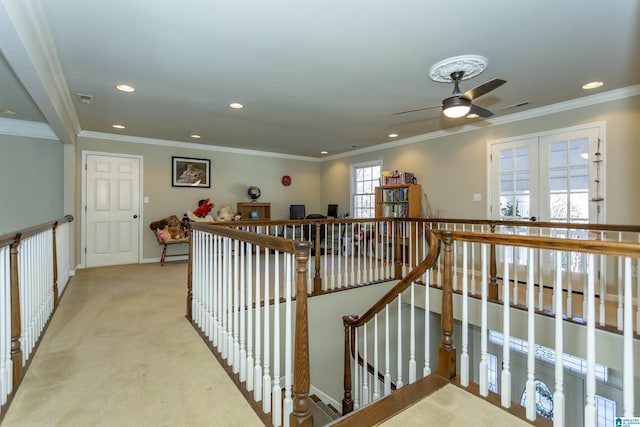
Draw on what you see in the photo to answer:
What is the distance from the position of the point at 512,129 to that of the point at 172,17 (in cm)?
449

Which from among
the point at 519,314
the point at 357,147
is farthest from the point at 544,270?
the point at 357,147

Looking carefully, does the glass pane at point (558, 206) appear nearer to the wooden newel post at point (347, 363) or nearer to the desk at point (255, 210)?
the wooden newel post at point (347, 363)

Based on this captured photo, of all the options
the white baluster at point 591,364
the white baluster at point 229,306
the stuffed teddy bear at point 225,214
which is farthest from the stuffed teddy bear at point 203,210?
the white baluster at point 591,364

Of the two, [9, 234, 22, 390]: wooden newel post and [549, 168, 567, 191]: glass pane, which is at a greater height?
[549, 168, 567, 191]: glass pane

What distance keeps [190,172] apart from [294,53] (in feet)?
14.5

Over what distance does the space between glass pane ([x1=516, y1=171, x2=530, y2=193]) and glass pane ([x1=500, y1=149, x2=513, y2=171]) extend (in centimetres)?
17

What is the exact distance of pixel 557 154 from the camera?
13.5ft

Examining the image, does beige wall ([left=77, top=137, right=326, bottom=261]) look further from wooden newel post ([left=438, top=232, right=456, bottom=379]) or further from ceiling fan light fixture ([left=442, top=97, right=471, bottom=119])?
wooden newel post ([left=438, top=232, right=456, bottom=379])

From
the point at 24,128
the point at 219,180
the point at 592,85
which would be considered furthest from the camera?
the point at 219,180

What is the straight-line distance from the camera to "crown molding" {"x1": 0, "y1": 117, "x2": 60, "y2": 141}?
4.58 metres

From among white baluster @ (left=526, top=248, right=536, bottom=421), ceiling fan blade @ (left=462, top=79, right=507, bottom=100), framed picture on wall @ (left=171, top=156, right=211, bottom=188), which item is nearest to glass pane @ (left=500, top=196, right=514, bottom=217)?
ceiling fan blade @ (left=462, top=79, right=507, bottom=100)

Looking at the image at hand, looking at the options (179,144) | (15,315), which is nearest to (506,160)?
(15,315)

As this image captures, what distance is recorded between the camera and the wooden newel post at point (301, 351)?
1.44 m

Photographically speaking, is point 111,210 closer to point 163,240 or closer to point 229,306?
point 163,240
